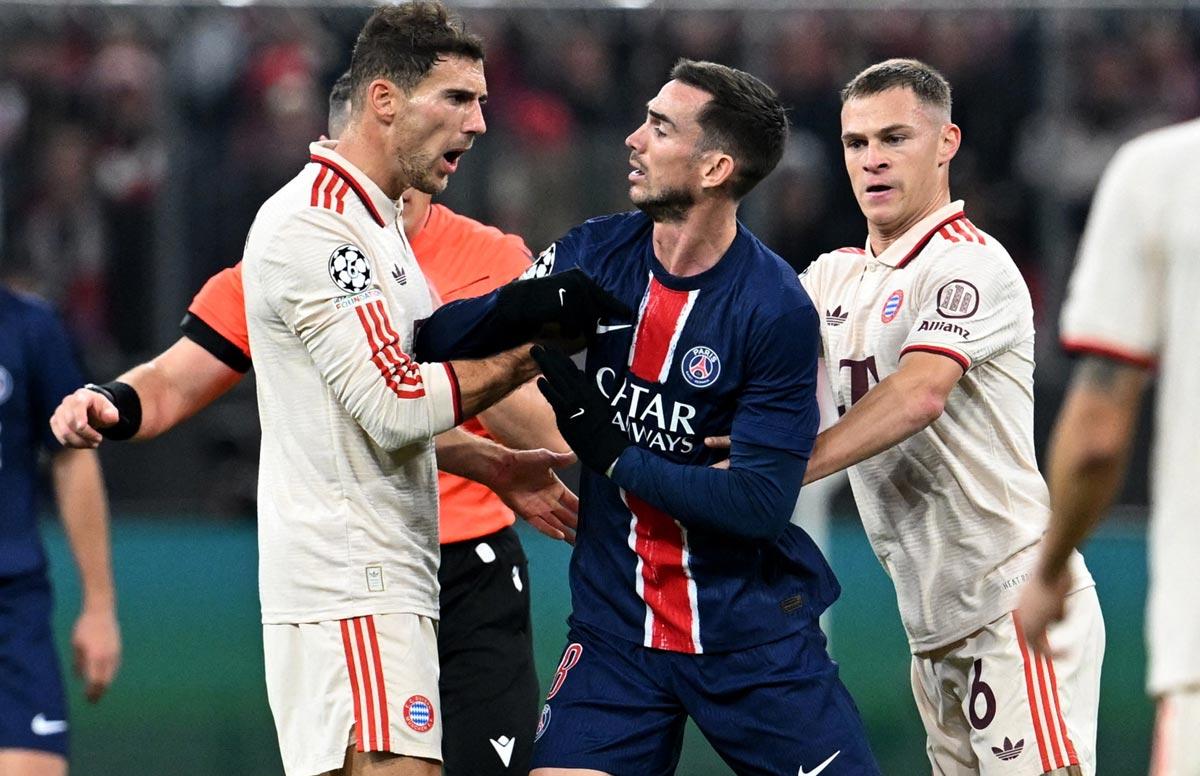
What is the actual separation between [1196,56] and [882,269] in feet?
27.3

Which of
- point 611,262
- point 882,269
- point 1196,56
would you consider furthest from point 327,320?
point 1196,56

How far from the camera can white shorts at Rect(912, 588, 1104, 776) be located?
463cm

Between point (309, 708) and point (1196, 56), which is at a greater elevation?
point (1196, 56)

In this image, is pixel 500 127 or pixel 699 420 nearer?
pixel 699 420

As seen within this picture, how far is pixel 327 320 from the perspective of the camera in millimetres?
4020

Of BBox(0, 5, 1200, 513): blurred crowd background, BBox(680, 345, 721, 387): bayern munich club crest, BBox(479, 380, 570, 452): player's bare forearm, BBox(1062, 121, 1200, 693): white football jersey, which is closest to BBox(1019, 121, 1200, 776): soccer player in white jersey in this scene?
BBox(1062, 121, 1200, 693): white football jersey

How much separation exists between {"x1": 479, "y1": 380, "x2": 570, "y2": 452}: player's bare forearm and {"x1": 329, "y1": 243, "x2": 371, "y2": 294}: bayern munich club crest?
1171 millimetres

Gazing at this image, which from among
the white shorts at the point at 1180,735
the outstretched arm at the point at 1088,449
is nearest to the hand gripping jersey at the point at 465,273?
the outstretched arm at the point at 1088,449

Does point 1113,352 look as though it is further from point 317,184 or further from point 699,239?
point 317,184

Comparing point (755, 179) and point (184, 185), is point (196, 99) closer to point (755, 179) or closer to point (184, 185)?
point (184, 185)

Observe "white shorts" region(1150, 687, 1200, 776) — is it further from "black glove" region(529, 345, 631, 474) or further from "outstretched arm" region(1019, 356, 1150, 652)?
"black glove" region(529, 345, 631, 474)

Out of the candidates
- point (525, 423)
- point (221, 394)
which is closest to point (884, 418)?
point (525, 423)

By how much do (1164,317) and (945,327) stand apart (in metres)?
1.51

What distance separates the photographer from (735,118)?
435 cm
